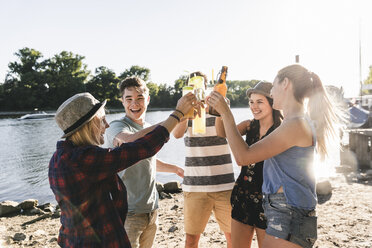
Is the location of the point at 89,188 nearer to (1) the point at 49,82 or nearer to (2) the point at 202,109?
(2) the point at 202,109

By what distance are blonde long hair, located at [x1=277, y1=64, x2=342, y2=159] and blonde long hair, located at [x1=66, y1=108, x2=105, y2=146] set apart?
54.5 inches

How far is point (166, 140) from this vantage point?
6.55ft

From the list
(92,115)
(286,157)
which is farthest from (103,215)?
(286,157)

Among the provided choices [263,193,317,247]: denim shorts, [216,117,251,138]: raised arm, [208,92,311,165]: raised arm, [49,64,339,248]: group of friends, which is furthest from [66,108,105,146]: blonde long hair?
[216,117,251,138]: raised arm

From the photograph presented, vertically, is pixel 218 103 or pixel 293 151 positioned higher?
pixel 218 103

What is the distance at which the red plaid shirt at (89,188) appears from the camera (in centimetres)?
173

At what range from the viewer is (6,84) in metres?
74.9

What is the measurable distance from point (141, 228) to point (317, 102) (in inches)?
79.3

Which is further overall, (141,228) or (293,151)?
(141,228)

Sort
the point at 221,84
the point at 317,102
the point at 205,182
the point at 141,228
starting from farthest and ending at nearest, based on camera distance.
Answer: the point at 205,182
the point at 141,228
the point at 221,84
the point at 317,102

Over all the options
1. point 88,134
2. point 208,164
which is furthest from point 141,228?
point 88,134

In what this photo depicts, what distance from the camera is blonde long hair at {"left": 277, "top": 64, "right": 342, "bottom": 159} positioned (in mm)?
2135

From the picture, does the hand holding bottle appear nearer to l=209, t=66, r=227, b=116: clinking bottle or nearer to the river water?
l=209, t=66, r=227, b=116: clinking bottle

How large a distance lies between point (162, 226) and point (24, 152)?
66.7 feet
